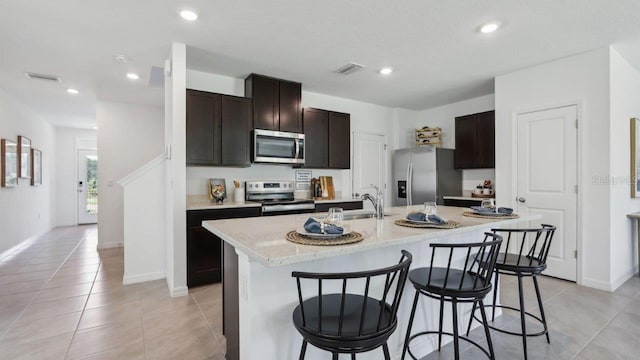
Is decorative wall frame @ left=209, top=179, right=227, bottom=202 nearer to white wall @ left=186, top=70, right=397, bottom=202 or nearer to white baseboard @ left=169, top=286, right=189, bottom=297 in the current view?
white wall @ left=186, top=70, right=397, bottom=202

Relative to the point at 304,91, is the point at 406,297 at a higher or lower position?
lower

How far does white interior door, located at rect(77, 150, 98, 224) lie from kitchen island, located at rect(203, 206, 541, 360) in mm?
7824

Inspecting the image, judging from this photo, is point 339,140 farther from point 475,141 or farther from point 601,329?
point 601,329

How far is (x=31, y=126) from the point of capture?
574cm

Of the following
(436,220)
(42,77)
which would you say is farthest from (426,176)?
(42,77)

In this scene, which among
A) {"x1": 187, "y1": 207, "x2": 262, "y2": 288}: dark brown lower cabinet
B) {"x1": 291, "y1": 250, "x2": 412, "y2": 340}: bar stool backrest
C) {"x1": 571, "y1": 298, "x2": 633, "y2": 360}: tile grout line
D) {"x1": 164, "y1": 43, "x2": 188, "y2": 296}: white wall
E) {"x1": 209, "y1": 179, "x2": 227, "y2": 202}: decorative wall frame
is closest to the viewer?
{"x1": 291, "y1": 250, "x2": 412, "y2": 340}: bar stool backrest

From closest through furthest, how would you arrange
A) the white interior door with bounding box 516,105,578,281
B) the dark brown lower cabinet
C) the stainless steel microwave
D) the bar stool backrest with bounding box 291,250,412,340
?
1. the bar stool backrest with bounding box 291,250,412,340
2. the dark brown lower cabinet
3. the white interior door with bounding box 516,105,578,281
4. the stainless steel microwave

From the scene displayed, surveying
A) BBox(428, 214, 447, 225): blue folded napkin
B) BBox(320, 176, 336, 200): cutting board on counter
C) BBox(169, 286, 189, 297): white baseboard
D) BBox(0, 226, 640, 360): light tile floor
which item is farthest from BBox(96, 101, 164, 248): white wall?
BBox(428, 214, 447, 225): blue folded napkin

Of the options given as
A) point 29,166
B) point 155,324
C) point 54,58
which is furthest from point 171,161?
point 29,166

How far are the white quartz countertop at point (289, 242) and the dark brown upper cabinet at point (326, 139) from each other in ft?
8.05

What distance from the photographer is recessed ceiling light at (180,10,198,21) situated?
2475 millimetres

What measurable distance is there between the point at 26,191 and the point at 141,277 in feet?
12.6

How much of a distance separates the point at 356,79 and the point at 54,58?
138 inches

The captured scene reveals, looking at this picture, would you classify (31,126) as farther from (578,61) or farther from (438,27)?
(578,61)
